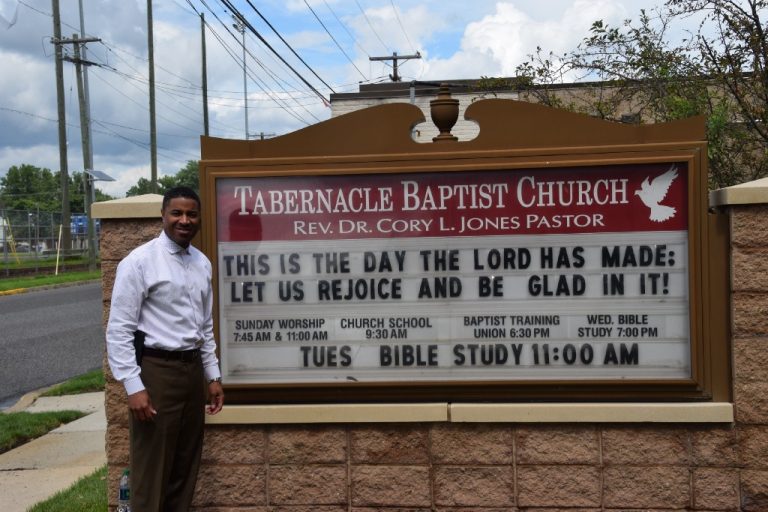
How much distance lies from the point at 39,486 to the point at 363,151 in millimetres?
3605

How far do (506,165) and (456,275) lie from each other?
668 millimetres

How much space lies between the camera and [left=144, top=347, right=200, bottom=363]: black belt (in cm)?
412

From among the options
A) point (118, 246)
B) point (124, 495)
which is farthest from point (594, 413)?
point (118, 246)

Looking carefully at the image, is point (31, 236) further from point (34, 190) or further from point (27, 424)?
→ point (34, 190)

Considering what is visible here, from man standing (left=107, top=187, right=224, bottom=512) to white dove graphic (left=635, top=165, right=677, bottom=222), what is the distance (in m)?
2.39

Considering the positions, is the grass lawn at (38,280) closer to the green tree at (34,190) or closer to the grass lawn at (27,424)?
the grass lawn at (27,424)

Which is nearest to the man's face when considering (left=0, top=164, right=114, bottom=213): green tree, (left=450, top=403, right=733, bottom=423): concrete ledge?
(left=450, top=403, right=733, bottom=423): concrete ledge

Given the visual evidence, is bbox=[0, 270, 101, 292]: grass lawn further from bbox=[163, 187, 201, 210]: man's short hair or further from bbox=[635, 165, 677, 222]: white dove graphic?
bbox=[635, 165, 677, 222]: white dove graphic

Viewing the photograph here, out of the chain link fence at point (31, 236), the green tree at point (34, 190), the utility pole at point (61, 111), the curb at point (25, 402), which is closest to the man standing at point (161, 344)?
the curb at point (25, 402)

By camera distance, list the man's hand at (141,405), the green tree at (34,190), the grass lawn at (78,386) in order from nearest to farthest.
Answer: the man's hand at (141,405) → the grass lawn at (78,386) → the green tree at (34,190)

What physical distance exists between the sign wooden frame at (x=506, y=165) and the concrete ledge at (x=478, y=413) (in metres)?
0.07

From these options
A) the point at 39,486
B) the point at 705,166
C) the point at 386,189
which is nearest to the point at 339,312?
the point at 386,189

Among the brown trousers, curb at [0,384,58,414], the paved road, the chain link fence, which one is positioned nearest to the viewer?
the brown trousers

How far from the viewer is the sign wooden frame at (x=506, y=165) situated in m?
4.69
